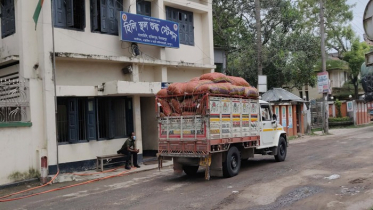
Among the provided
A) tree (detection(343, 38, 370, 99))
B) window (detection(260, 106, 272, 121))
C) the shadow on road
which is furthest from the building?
tree (detection(343, 38, 370, 99))

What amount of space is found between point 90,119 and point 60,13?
3.91 m

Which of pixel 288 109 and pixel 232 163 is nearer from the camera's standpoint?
pixel 232 163

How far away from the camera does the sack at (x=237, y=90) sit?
11315 millimetres

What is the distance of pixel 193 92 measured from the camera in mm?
10719

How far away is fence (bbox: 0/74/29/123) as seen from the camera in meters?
11.5

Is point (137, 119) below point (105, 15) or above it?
below

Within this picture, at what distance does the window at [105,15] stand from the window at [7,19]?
2.74 m

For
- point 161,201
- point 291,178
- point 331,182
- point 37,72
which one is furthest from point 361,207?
point 37,72

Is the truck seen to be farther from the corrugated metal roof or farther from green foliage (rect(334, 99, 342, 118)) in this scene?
green foliage (rect(334, 99, 342, 118))

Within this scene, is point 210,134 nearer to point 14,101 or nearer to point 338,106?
point 14,101

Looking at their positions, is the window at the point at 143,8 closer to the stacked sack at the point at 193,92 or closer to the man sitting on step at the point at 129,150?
the man sitting on step at the point at 129,150

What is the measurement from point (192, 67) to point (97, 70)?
17.0ft

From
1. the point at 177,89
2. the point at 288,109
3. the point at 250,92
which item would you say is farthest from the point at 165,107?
the point at 288,109

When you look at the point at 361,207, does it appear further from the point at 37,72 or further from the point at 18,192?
the point at 37,72
